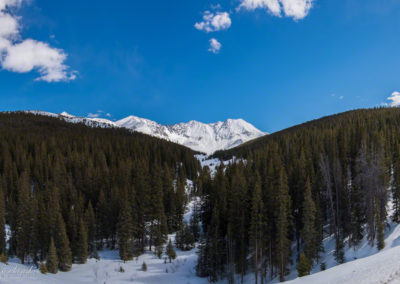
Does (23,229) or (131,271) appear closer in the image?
(131,271)

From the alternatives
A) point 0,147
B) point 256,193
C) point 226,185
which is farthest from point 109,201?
point 0,147

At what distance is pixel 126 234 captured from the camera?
4531 cm

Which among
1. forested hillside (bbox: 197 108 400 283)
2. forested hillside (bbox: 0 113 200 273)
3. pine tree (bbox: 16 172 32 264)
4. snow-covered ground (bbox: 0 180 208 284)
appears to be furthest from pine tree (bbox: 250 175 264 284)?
pine tree (bbox: 16 172 32 264)

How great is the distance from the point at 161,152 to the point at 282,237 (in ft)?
306

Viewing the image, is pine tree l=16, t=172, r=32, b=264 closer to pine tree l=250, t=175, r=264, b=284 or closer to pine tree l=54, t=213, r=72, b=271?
pine tree l=54, t=213, r=72, b=271

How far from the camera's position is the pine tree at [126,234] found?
44.7 m

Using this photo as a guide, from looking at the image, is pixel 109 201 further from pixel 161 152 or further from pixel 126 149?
pixel 161 152

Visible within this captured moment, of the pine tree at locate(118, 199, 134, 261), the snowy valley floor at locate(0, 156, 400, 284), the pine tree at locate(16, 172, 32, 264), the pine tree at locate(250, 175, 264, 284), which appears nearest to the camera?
the snowy valley floor at locate(0, 156, 400, 284)

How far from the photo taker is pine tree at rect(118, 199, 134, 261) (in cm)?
4472

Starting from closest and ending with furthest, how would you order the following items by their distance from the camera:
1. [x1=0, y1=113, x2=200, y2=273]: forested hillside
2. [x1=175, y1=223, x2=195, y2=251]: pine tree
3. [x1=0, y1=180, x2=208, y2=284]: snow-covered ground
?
[x1=0, y1=180, x2=208, y2=284]: snow-covered ground < [x1=0, y1=113, x2=200, y2=273]: forested hillside < [x1=175, y1=223, x2=195, y2=251]: pine tree

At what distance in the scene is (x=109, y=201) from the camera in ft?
186

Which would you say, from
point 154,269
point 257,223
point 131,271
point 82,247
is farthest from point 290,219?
point 82,247

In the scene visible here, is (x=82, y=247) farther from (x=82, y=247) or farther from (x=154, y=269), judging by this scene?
(x=154, y=269)

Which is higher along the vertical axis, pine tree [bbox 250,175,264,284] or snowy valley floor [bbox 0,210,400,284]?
pine tree [bbox 250,175,264,284]
